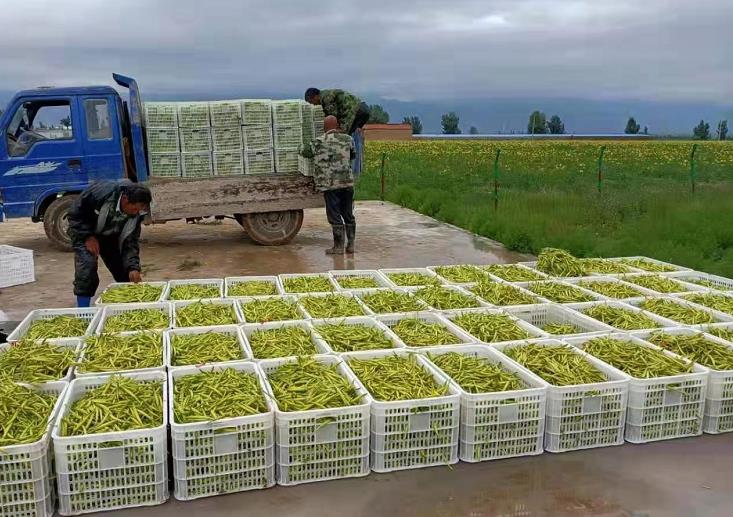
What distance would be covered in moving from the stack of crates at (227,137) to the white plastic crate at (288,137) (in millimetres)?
578

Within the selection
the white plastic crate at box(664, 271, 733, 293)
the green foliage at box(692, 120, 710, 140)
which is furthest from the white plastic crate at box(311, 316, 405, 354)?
the green foliage at box(692, 120, 710, 140)

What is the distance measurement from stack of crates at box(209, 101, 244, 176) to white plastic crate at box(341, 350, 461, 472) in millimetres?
7002

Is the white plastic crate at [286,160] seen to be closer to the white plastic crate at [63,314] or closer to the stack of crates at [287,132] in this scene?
the stack of crates at [287,132]

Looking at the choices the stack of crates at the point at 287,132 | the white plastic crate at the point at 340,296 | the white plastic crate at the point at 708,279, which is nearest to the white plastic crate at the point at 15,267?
the stack of crates at the point at 287,132

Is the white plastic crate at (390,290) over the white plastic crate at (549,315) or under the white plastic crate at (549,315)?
over

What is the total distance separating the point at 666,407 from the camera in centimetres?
414

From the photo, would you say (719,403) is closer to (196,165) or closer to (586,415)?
(586,415)

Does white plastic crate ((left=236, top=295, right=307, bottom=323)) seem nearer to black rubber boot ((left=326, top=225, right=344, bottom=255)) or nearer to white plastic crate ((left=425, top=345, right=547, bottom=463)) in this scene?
white plastic crate ((left=425, top=345, right=547, bottom=463))

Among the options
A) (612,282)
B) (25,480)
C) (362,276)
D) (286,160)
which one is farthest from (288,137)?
(25,480)

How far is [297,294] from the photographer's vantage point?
6012mm

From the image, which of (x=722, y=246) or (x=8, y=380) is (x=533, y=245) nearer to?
(x=722, y=246)

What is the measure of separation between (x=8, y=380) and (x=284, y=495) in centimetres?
183

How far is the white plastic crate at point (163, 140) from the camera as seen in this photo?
966 centimetres

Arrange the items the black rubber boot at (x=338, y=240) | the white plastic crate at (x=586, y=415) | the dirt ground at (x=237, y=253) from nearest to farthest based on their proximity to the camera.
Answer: the white plastic crate at (x=586, y=415) < the dirt ground at (x=237, y=253) < the black rubber boot at (x=338, y=240)
